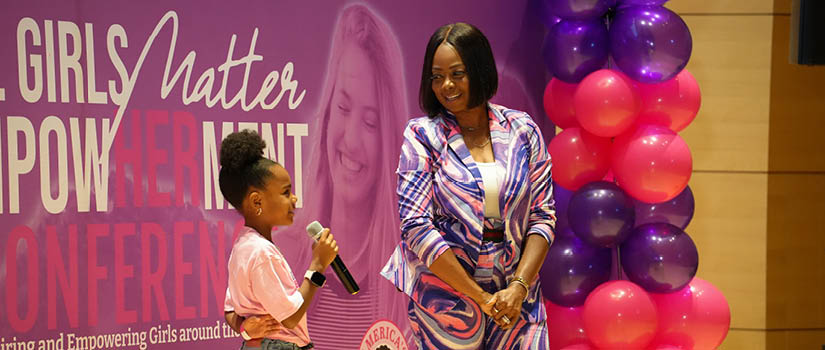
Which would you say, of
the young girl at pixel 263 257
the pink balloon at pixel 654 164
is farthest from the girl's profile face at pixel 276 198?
the pink balloon at pixel 654 164

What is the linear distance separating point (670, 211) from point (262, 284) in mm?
2083

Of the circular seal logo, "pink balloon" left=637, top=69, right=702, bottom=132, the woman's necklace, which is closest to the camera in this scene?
the woman's necklace

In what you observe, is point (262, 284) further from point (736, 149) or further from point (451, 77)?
point (736, 149)

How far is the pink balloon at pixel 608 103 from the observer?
377 centimetres

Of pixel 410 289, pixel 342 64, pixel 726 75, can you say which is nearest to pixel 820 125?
pixel 726 75

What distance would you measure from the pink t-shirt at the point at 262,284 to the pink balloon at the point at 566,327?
166 centimetres

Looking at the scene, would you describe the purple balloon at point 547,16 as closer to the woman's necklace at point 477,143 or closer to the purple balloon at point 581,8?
the purple balloon at point 581,8

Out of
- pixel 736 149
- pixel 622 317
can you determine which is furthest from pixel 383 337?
pixel 736 149

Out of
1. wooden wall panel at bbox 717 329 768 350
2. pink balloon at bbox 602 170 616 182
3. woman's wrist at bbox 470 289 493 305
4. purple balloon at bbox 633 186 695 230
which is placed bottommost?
wooden wall panel at bbox 717 329 768 350

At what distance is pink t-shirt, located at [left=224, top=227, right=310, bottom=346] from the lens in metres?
2.66

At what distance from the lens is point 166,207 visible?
3674 millimetres

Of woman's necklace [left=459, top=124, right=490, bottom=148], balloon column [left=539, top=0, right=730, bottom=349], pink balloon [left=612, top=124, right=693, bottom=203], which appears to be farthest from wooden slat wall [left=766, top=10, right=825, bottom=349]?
woman's necklace [left=459, top=124, right=490, bottom=148]

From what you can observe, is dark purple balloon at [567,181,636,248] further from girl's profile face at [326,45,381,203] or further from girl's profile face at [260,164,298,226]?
girl's profile face at [260,164,298,226]

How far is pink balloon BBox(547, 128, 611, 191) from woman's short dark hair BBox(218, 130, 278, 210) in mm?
1642
